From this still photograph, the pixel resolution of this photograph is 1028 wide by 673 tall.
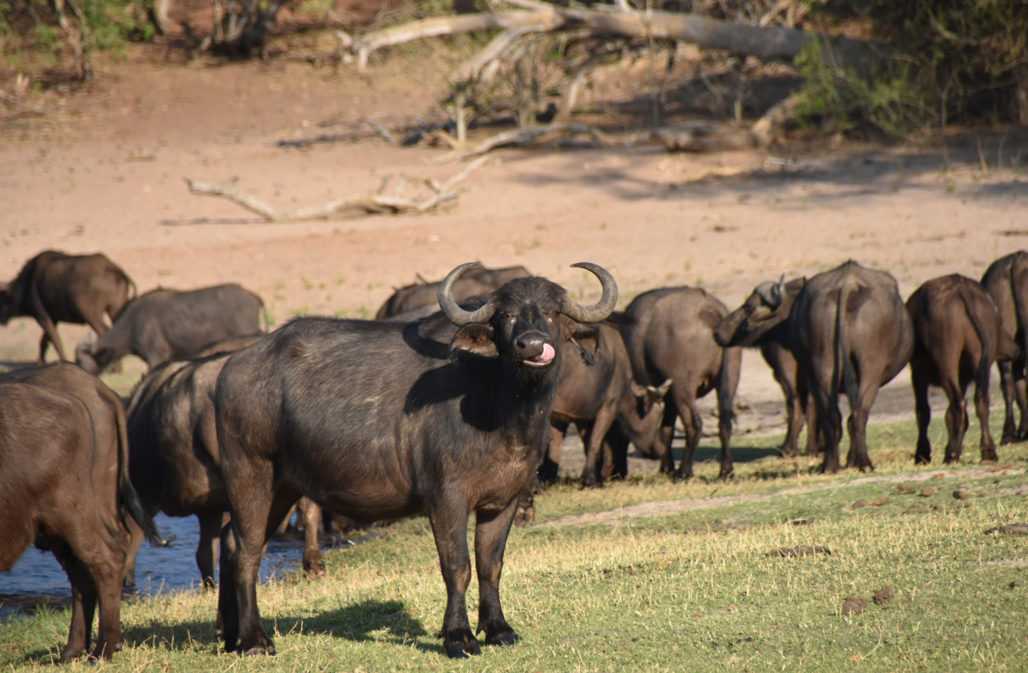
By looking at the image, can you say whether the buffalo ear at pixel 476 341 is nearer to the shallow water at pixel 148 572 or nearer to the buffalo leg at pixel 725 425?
A: the shallow water at pixel 148 572

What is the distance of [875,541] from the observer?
9586mm

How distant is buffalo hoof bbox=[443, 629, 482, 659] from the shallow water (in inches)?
205

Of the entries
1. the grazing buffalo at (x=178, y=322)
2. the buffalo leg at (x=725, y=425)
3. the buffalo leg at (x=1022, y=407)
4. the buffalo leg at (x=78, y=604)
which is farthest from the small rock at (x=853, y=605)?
the grazing buffalo at (x=178, y=322)

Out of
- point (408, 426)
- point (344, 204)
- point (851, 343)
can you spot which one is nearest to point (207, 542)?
point (408, 426)

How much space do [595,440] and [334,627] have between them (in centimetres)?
686

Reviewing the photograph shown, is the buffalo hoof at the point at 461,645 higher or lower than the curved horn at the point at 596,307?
lower

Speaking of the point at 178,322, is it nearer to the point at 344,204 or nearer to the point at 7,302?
the point at 7,302

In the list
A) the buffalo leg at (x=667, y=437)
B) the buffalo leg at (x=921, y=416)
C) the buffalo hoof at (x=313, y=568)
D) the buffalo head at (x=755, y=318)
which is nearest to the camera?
the buffalo hoof at (x=313, y=568)

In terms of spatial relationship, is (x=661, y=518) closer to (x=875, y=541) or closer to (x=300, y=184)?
(x=875, y=541)

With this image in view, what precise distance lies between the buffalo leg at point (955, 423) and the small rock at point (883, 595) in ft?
21.3

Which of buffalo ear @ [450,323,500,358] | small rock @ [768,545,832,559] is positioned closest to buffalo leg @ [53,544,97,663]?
buffalo ear @ [450,323,500,358]

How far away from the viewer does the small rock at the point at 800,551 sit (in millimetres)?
9461

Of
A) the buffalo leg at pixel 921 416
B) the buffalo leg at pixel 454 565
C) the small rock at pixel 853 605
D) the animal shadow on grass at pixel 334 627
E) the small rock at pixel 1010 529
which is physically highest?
the buffalo leg at pixel 454 565

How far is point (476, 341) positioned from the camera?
7.86m
